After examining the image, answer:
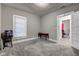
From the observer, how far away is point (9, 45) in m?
1.96

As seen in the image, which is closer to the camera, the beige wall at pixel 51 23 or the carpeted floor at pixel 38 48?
the carpeted floor at pixel 38 48

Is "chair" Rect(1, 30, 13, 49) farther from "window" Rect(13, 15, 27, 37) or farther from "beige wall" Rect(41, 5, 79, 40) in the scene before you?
"beige wall" Rect(41, 5, 79, 40)

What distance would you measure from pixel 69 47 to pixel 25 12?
1443mm

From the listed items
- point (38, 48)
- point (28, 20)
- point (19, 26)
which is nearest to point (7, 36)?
point (19, 26)

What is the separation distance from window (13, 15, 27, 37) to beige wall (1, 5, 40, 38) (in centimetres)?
8

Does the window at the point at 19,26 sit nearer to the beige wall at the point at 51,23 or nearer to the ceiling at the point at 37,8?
the ceiling at the point at 37,8

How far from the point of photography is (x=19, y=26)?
1.97 meters

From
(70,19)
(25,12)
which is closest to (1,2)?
(25,12)

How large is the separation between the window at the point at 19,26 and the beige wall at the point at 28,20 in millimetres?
83

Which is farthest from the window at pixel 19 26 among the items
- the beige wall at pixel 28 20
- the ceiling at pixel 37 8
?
the ceiling at pixel 37 8

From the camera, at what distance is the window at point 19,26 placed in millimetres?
1935

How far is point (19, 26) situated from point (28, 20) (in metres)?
0.29

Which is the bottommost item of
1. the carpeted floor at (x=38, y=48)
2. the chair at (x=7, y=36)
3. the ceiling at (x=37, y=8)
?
the carpeted floor at (x=38, y=48)

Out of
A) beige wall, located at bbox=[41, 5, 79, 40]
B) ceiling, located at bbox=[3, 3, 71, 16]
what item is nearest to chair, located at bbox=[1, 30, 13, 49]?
ceiling, located at bbox=[3, 3, 71, 16]
